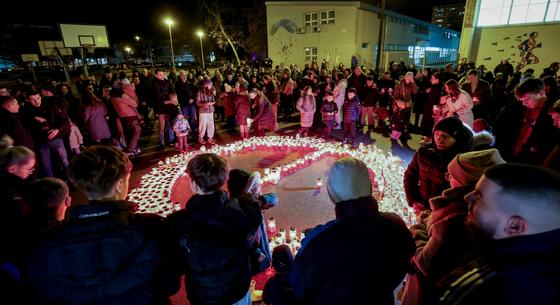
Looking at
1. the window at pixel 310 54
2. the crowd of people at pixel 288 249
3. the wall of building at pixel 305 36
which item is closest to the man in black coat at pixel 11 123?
the crowd of people at pixel 288 249

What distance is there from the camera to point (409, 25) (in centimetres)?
3531

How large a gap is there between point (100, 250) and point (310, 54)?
28.6 metres

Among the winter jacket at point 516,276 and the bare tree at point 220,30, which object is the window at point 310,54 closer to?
the bare tree at point 220,30

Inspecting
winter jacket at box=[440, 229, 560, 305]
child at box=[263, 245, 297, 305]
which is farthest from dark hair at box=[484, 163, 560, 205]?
child at box=[263, 245, 297, 305]

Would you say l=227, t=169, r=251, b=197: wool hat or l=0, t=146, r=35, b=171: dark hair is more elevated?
l=0, t=146, r=35, b=171: dark hair

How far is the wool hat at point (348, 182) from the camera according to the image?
1.73 m

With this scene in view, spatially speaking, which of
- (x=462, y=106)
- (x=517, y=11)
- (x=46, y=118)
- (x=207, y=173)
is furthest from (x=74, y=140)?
(x=517, y=11)

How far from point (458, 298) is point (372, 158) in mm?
6581

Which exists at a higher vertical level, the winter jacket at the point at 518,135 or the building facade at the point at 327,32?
the building facade at the point at 327,32

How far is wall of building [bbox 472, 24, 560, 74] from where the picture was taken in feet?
52.9

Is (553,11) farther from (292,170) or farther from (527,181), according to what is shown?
(527,181)

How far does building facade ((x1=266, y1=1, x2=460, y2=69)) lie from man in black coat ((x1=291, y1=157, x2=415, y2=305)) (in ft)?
79.7

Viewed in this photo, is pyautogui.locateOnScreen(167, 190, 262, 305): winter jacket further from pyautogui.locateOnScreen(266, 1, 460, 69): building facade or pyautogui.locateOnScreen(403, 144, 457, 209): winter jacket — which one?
pyautogui.locateOnScreen(266, 1, 460, 69): building facade

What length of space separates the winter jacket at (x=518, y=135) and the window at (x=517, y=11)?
54.2ft
